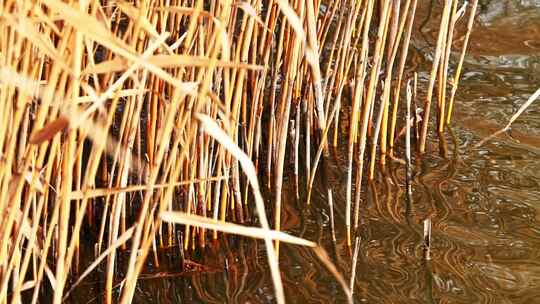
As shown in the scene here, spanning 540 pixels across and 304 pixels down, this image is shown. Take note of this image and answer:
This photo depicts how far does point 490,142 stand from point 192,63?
1.78 m

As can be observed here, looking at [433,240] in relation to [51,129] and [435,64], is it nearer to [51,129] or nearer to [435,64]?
[435,64]

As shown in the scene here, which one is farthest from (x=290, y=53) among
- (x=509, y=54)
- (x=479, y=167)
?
(x=509, y=54)

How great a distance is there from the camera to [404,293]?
2.04 metres

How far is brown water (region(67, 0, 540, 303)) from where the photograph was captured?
205 centimetres

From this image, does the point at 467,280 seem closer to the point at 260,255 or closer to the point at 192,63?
the point at 260,255

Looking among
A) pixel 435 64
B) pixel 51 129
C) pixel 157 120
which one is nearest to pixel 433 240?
pixel 435 64

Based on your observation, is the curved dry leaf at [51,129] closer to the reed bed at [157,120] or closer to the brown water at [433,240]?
the reed bed at [157,120]

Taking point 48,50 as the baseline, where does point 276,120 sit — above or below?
below

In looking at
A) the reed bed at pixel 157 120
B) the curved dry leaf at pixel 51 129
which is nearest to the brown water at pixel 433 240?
the reed bed at pixel 157 120

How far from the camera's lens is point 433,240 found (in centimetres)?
222

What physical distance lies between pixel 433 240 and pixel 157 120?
0.79m

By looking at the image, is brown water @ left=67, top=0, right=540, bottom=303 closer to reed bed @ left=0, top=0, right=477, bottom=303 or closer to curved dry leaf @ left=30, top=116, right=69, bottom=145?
reed bed @ left=0, top=0, right=477, bottom=303

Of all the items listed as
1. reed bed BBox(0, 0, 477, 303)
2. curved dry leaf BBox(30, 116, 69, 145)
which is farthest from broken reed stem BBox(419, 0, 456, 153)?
Result: curved dry leaf BBox(30, 116, 69, 145)

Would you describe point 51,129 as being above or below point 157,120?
above
